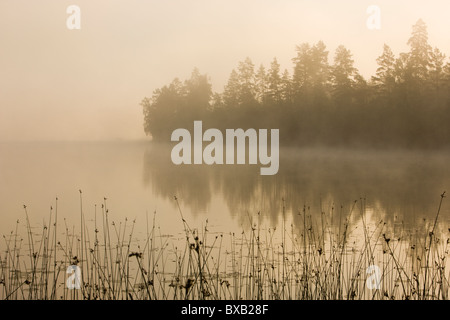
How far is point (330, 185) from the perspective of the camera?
14.2 m

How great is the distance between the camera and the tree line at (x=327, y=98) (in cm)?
1617

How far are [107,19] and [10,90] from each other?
6.25 feet

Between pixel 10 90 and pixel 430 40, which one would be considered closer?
pixel 10 90

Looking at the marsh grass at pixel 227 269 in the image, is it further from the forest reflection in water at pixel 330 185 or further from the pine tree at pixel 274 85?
the pine tree at pixel 274 85

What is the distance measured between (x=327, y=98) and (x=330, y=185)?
12.6 ft

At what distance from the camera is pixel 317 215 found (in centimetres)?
937

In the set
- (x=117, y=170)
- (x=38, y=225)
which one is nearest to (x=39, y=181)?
(x=117, y=170)

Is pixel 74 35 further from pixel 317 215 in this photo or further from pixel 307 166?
pixel 307 166

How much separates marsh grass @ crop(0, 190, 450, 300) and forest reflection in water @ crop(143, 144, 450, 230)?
3.28 ft

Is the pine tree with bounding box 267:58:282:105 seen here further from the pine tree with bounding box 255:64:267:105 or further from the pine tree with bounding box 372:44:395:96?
the pine tree with bounding box 372:44:395:96

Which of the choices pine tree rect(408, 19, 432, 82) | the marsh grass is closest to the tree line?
pine tree rect(408, 19, 432, 82)

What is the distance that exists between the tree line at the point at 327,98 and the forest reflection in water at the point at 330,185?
118 cm
